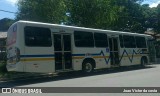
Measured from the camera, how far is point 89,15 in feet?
100

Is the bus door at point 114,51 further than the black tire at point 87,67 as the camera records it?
Yes

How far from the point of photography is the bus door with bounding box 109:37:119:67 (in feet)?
69.5

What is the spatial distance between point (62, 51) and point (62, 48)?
0.17 meters

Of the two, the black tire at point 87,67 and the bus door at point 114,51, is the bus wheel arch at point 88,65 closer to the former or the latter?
the black tire at point 87,67

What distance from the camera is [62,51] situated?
1705cm

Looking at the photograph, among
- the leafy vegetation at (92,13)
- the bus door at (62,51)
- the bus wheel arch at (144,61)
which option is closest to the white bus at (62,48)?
the bus door at (62,51)

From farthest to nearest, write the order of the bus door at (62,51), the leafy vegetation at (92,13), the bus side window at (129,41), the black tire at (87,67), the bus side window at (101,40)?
1. the leafy vegetation at (92,13)
2. the bus side window at (129,41)
3. the bus side window at (101,40)
4. the black tire at (87,67)
5. the bus door at (62,51)

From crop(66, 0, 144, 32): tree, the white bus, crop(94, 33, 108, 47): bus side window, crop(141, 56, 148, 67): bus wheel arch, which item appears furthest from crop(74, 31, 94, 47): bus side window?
crop(66, 0, 144, 32): tree

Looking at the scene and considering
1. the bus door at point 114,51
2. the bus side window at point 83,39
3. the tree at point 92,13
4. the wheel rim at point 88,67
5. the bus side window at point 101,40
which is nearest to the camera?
the bus side window at point 83,39

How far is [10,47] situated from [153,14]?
3038 centimetres

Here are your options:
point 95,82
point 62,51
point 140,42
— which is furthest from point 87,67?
point 140,42

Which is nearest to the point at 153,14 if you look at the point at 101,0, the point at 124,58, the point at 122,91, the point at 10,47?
the point at 101,0

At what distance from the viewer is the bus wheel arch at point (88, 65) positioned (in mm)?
18656

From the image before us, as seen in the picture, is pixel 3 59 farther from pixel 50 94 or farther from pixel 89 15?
pixel 50 94
